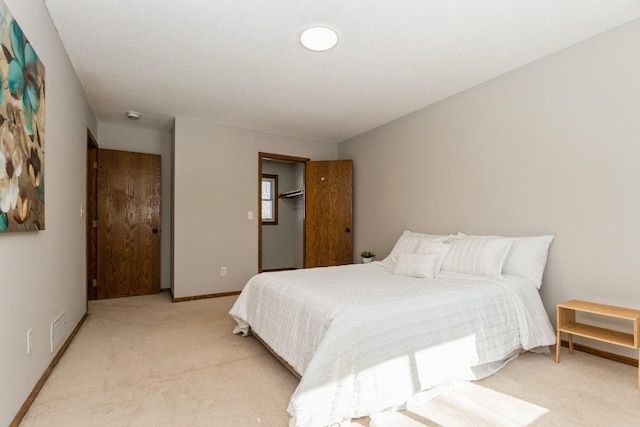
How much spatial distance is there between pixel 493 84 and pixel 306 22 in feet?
6.72

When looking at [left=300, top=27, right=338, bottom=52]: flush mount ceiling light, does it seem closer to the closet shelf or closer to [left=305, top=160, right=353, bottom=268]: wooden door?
[left=305, top=160, right=353, bottom=268]: wooden door

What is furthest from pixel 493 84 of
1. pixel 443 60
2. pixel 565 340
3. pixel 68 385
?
pixel 68 385

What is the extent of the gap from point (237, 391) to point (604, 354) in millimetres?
2748

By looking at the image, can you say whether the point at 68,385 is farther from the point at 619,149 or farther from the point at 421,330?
the point at 619,149

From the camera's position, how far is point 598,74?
2.45 metres

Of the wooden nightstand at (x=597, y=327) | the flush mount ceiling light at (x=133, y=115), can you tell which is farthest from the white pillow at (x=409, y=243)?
the flush mount ceiling light at (x=133, y=115)

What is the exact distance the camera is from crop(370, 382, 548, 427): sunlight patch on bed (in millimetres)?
1654

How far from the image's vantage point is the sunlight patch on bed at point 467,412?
1.65m

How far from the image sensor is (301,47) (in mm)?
2574

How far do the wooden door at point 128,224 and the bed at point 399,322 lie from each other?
8.33ft

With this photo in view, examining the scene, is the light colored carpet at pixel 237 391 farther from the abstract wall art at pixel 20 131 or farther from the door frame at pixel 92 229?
the door frame at pixel 92 229

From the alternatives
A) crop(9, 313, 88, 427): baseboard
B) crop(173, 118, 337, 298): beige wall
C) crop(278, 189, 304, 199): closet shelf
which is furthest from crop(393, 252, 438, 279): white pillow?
crop(278, 189, 304, 199): closet shelf

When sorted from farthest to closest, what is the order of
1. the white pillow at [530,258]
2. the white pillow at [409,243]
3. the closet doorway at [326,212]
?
the closet doorway at [326,212] → the white pillow at [409,243] → the white pillow at [530,258]

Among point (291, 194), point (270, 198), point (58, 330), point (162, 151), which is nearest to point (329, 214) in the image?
point (291, 194)
